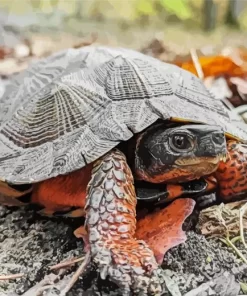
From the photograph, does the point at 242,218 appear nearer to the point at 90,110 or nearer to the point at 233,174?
the point at 233,174

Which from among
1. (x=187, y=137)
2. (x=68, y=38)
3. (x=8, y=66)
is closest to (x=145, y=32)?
(x=68, y=38)

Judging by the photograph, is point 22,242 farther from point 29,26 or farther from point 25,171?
point 29,26

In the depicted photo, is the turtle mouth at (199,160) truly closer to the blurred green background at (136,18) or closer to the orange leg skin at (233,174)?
the orange leg skin at (233,174)

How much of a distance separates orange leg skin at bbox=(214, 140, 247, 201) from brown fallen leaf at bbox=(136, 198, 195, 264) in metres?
0.10

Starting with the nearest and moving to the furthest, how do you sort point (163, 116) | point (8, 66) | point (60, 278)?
point (60, 278), point (163, 116), point (8, 66)

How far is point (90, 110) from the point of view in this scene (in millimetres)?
1385

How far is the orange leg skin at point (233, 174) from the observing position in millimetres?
1418

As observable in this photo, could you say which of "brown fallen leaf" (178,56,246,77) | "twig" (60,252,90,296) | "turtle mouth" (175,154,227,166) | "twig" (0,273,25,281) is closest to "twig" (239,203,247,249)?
"turtle mouth" (175,154,227,166)

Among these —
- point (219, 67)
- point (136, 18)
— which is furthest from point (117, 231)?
point (136, 18)

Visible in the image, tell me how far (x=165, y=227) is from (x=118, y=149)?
178mm

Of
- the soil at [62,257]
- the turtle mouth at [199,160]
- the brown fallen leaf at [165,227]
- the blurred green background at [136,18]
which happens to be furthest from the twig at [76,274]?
the blurred green background at [136,18]

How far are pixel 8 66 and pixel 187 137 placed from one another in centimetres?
161

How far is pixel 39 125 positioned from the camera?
1444 mm

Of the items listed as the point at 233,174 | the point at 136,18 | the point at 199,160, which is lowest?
the point at 136,18
